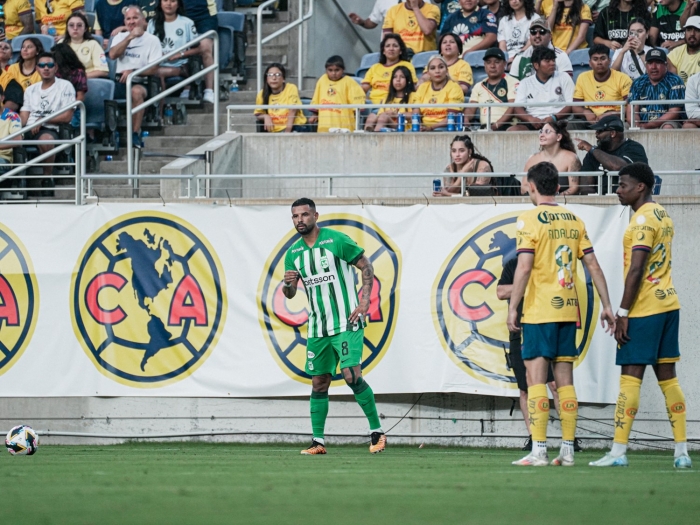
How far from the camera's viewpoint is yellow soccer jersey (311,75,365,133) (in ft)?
49.2

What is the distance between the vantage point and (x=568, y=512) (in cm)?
492

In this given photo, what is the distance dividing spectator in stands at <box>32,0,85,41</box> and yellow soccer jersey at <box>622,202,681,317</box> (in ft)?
42.7

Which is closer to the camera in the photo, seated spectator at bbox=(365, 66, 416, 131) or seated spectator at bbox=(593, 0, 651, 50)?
seated spectator at bbox=(365, 66, 416, 131)

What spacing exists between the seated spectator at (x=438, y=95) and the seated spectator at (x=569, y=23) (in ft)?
7.15

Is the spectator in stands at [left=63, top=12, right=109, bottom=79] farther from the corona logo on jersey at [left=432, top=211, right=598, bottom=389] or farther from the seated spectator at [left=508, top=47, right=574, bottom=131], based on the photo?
Result: the corona logo on jersey at [left=432, top=211, right=598, bottom=389]

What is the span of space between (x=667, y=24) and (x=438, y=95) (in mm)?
3754

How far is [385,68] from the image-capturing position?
1577 centimetres

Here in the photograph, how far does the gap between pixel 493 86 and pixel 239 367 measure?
561cm

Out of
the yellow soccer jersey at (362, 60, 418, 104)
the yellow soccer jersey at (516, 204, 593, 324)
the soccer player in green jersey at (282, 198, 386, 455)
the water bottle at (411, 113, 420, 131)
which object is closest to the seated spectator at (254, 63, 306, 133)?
the yellow soccer jersey at (362, 60, 418, 104)

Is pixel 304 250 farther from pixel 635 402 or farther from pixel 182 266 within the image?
pixel 635 402

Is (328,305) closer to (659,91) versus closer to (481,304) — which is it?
(481,304)

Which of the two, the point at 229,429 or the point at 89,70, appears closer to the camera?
the point at 229,429

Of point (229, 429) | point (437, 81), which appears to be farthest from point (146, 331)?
point (437, 81)

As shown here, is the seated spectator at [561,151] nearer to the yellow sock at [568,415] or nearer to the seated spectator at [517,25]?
the yellow sock at [568,415]
